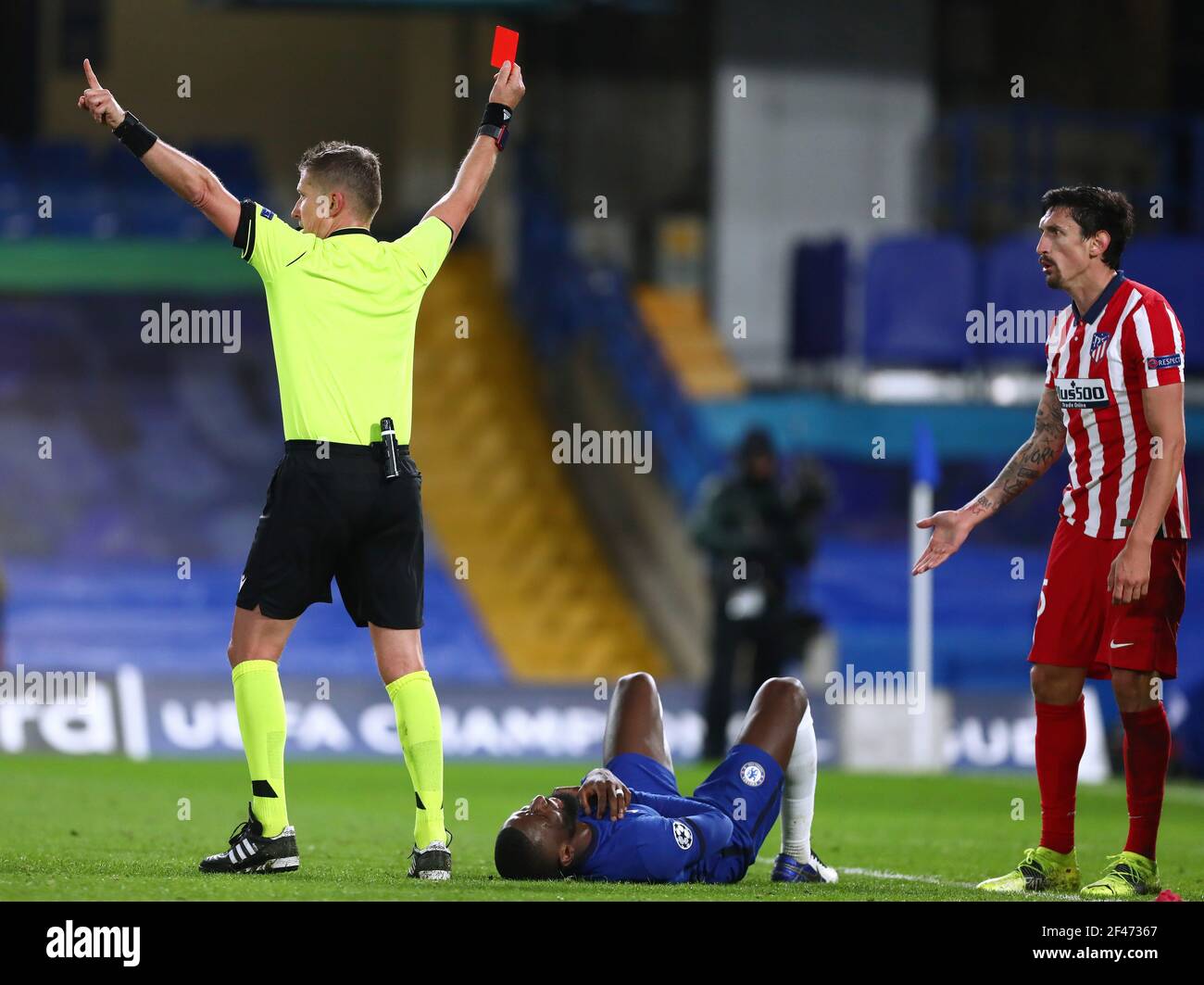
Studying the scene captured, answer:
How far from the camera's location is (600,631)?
19.5m

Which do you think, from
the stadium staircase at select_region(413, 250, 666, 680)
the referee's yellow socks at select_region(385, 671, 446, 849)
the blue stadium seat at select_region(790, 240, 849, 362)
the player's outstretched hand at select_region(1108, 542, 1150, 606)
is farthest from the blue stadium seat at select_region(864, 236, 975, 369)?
the referee's yellow socks at select_region(385, 671, 446, 849)

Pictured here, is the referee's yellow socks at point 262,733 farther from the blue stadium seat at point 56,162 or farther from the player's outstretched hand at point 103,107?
the blue stadium seat at point 56,162

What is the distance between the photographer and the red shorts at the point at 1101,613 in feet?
19.8

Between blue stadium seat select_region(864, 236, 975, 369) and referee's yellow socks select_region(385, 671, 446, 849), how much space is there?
12.1 metres

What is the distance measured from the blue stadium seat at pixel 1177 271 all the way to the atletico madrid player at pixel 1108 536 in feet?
37.2

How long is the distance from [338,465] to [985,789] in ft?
22.8

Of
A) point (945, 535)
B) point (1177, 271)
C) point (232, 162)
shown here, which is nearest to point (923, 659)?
point (1177, 271)

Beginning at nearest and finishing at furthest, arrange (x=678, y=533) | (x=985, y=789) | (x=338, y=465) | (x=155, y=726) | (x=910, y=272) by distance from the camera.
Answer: (x=338, y=465) < (x=985, y=789) < (x=155, y=726) < (x=910, y=272) < (x=678, y=533)

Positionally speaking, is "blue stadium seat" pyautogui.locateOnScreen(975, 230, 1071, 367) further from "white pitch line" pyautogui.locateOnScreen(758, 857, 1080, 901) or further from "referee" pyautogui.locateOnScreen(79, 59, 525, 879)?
"referee" pyautogui.locateOnScreen(79, 59, 525, 879)

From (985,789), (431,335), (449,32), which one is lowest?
(985,789)

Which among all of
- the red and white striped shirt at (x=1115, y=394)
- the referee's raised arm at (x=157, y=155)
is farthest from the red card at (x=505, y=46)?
the red and white striped shirt at (x=1115, y=394)
